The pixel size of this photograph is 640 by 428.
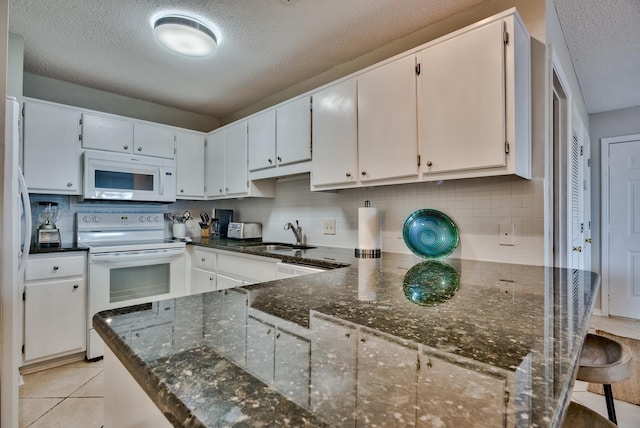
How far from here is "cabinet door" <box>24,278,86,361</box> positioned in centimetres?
230

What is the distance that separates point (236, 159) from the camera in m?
3.24

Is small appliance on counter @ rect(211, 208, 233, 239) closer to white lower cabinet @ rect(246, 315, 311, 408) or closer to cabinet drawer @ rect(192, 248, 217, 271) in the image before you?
cabinet drawer @ rect(192, 248, 217, 271)

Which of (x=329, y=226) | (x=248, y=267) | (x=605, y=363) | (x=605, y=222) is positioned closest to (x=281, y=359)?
(x=605, y=363)

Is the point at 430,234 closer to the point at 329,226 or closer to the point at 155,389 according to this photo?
the point at 329,226

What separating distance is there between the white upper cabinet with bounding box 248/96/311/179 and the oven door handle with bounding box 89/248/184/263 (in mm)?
1062

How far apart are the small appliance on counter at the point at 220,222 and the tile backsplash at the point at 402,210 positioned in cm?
31

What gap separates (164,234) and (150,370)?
3405mm

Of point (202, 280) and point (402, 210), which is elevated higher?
point (402, 210)

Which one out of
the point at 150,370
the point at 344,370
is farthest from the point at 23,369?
the point at 344,370

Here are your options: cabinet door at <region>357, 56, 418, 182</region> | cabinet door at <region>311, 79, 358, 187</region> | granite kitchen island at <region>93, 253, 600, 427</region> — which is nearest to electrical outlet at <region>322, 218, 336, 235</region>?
cabinet door at <region>311, 79, 358, 187</region>

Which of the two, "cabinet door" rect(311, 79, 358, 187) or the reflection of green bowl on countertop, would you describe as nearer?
the reflection of green bowl on countertop

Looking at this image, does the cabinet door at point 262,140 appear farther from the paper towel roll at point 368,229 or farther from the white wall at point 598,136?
the white wall at point 598,136

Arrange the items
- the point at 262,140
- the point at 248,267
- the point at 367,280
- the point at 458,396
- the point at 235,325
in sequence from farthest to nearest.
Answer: the point at 262,140 → the point at 248,267 → the point at 367,280 → the point at 235,325 → the point at 458,396

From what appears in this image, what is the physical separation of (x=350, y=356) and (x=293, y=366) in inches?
4.2
